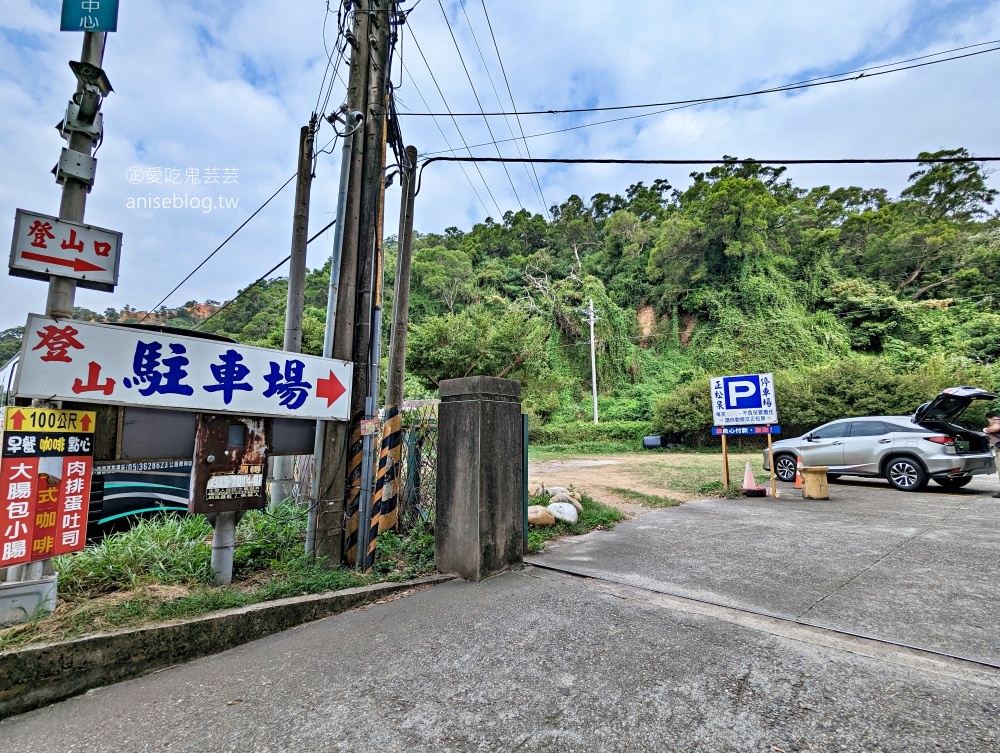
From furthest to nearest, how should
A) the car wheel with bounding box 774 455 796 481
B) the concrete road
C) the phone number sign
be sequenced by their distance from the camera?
1. the car wheel with bounding box 774 455 796 481
2. the phone number sign
3. the concrete road

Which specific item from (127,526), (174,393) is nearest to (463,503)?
(174,393)

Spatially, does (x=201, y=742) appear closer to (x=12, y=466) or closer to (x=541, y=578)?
(x=12, y=466)

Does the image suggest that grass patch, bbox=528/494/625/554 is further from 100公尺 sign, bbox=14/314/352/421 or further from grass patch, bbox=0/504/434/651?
100公尺 sign, bbox=14/314/352/421

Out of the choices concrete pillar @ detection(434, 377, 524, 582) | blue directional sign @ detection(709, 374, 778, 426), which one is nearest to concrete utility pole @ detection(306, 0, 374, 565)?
concrete pillar @ detection(434, 377, 524, 582)

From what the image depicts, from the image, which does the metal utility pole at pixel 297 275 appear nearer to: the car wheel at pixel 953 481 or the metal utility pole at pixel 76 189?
the metal utility pole at pixel 76 189

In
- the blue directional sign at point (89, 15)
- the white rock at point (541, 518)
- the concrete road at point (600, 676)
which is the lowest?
the concrete road at point (600, 676)

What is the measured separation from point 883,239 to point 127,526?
41.5m

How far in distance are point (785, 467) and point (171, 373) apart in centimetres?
1135

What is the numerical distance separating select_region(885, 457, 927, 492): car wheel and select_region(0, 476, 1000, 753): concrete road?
5.41 meters

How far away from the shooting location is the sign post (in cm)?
873

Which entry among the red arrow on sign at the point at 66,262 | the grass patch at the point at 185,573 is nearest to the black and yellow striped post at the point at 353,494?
the grass patch at the point at 185,573

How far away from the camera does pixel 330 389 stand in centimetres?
410

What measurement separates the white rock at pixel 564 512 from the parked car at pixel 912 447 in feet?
21.5

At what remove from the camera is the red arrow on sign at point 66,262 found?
2900 mm
